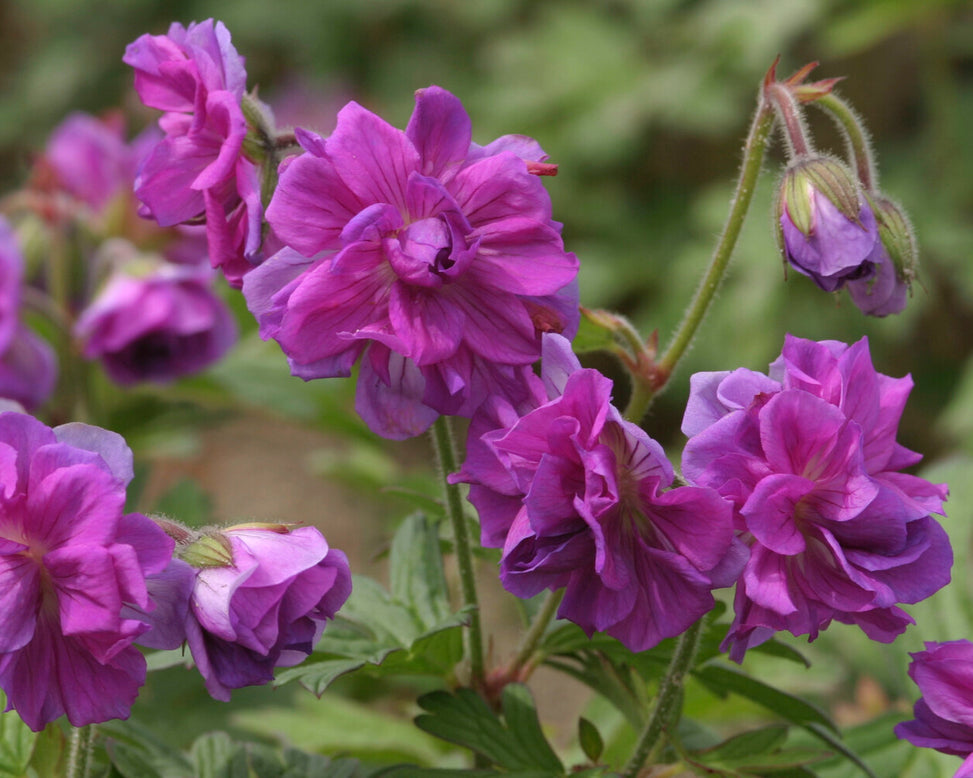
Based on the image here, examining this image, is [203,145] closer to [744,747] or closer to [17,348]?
[744,747]

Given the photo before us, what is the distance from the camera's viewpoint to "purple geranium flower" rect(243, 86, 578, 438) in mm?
742

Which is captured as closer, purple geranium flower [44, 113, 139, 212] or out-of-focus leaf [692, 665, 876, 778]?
out-of-focus leaf [692, 665, 876, 778]

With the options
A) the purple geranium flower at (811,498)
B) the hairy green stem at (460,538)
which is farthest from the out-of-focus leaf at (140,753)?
the purple geranium flower at (811,498)

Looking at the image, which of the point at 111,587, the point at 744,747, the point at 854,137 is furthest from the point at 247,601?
the point at 854,137

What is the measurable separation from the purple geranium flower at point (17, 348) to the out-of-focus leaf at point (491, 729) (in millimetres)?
862

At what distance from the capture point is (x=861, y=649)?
1.90m

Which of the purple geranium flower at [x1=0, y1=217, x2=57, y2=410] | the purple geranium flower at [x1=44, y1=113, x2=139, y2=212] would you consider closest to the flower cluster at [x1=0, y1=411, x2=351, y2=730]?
the purple geranium flower at [x1=0, y1=217, x2=57, y2=410]

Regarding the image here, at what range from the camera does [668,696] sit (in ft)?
2.81

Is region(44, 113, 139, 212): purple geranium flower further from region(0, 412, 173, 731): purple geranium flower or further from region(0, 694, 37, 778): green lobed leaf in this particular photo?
region(0, 412, 173, 731): purple geranium flower

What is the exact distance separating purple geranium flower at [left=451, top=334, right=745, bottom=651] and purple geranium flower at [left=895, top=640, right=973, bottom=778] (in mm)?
168

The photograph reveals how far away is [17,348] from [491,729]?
0.96 meters

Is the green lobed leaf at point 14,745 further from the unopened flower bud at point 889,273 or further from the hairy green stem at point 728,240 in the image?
the unopened flower bud at point 889,273

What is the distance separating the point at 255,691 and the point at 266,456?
73.4 inches

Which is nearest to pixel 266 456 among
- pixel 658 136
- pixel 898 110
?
pixel 658 136
